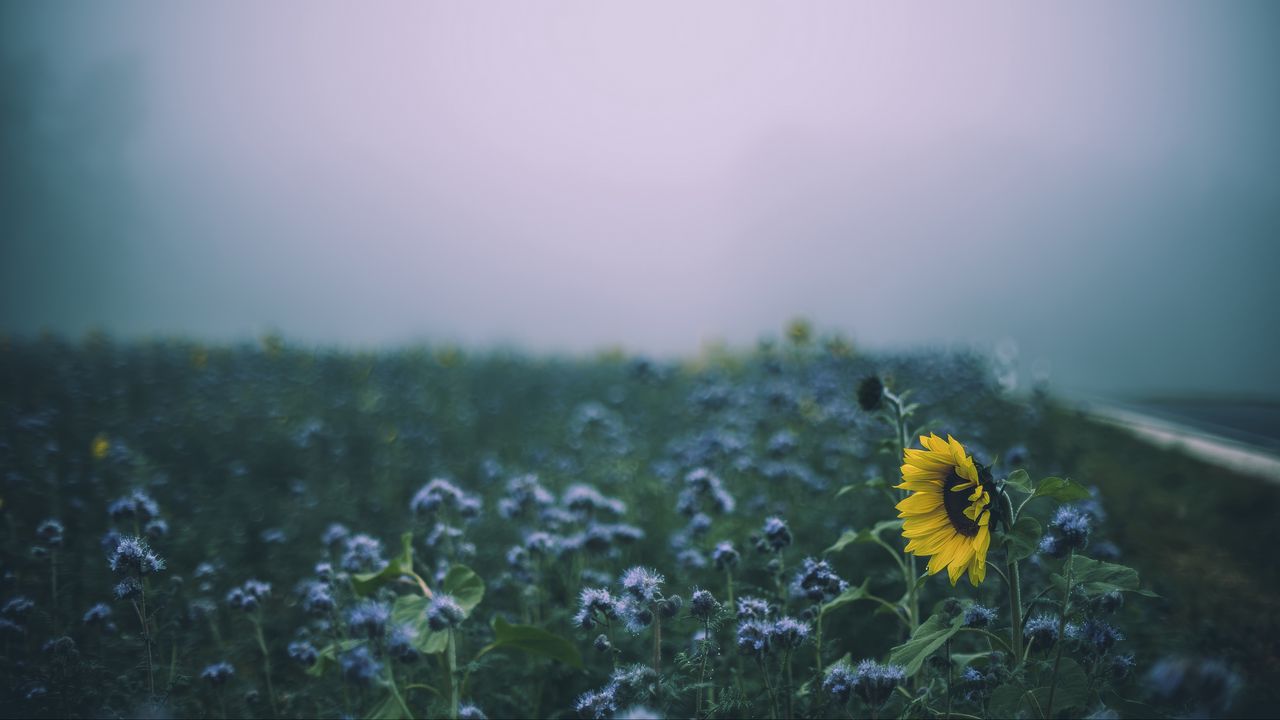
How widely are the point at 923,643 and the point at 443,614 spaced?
4.56 ft

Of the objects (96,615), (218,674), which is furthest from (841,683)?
(96,615)

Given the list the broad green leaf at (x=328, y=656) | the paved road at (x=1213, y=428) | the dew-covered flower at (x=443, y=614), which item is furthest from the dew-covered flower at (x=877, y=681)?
the paved road at (x=1213, y=428)

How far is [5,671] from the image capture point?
2271 mm

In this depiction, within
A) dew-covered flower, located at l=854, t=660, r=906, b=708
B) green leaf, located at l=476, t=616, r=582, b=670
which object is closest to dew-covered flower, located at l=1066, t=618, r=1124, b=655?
dew-covered flower, located at l=854, t=660, r=906, b=708

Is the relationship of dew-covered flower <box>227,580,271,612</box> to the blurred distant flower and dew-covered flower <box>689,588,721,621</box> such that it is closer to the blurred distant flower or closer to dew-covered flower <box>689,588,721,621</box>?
the blurred distant flower

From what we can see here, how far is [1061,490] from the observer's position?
1.51 meters

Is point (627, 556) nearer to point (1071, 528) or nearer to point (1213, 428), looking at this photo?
point (1071, 528)

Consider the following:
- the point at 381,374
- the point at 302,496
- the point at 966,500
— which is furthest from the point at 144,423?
the point at 966,500

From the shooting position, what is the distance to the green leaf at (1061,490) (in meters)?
1.47

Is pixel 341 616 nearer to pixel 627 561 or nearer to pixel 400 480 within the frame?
pixel 627 561

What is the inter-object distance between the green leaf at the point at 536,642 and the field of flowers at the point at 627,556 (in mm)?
11

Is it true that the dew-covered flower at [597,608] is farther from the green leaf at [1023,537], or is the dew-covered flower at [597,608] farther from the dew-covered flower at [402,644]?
the green leaf at [1023,537]

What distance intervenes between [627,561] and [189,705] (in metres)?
1.95

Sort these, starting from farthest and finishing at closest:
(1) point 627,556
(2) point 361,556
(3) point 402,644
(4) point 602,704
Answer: (1) point 627,556, (2) point 361,556, (3) point 402,644, (4) point 602,704
